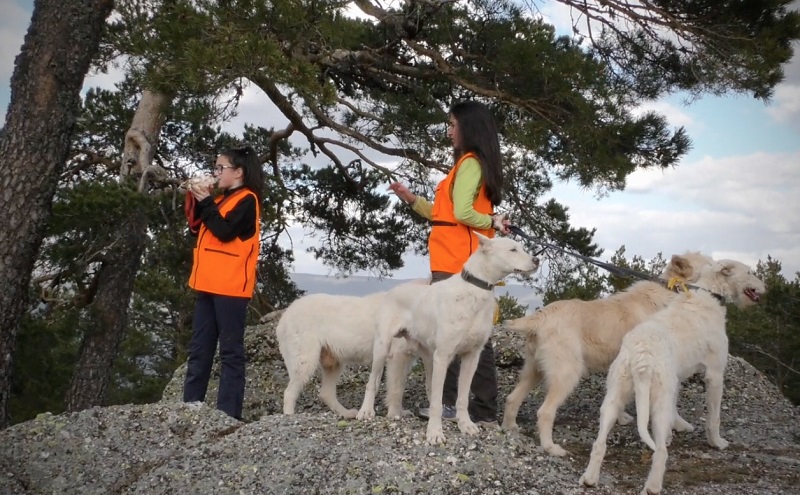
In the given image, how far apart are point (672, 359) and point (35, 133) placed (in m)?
6.22

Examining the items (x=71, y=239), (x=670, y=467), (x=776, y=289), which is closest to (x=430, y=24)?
(x=71, y=239)

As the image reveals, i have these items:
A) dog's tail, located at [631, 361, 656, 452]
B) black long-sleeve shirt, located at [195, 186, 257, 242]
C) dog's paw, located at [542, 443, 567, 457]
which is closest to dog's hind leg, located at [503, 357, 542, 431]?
dog's paw, located at [542, 443, 567, 457]

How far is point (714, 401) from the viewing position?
6645 mm

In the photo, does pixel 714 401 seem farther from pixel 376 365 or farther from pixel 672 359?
pixel 376 365

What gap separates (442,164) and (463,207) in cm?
529

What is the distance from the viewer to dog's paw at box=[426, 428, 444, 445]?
5156 mm

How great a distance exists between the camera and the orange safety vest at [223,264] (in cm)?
629

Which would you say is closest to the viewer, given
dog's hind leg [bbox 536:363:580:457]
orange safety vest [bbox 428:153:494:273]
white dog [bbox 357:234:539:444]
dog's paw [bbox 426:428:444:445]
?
dog's paw [bbox 426:428:444:445]

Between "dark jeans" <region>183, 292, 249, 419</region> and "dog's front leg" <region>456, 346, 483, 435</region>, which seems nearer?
"dog's front leg" <region>456, 346, 483, 435</region>

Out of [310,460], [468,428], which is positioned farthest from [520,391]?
[310,460]

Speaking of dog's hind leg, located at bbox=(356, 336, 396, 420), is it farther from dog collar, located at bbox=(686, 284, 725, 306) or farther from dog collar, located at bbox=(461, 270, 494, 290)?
dog collar, located at bbox=(686, 284, 725, 306)

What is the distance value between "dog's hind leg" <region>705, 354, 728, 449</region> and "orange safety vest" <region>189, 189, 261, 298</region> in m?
3.90

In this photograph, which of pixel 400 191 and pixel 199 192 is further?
pixel 400 191

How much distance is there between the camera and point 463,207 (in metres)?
5.77
